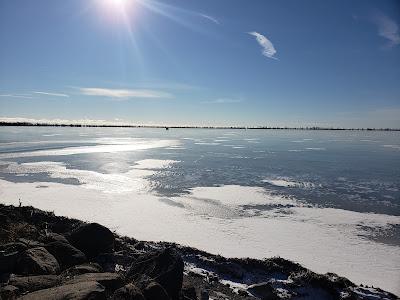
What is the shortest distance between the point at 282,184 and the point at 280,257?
1018cm

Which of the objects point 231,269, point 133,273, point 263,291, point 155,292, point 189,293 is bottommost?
point 263,291

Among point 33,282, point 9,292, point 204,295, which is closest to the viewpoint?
point 9,292

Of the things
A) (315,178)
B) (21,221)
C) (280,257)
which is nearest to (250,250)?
→ (280,257)

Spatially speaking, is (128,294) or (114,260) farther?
(114,260)

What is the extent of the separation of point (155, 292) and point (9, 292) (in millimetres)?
2335

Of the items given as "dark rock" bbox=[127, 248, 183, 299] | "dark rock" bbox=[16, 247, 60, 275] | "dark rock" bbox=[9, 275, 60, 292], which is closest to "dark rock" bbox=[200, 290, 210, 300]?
"dark rock" bbox=[127, 248, 183, 299]

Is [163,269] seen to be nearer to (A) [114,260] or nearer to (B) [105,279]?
(B) [105,279]

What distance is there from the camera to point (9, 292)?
19.0 ft

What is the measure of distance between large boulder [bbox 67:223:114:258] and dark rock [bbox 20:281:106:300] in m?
2.89

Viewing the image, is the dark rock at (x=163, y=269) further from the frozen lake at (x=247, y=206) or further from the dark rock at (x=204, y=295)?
the frozen lake at (x=247, y=206)

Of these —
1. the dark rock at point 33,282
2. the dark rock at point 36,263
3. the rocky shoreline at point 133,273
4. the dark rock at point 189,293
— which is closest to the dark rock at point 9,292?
the rocky shoreline at point 133,273

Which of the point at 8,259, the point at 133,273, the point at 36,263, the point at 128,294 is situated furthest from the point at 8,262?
the point at 128,294

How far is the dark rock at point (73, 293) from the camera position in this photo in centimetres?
540

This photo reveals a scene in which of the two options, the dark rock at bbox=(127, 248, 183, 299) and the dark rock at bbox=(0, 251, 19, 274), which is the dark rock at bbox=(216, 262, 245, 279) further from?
the dark rock at bbox=(0, 251, 19, 274)
